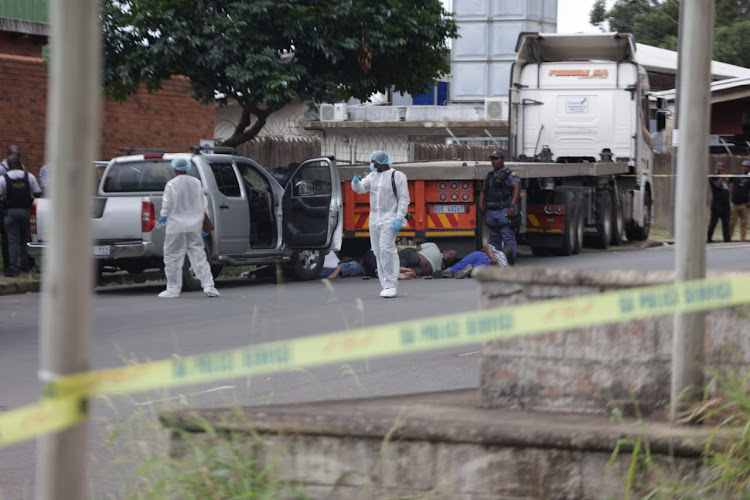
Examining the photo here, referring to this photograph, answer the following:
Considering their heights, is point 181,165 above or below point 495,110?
below

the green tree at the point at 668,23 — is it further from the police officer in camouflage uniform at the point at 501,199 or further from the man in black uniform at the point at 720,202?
the police officer in camouflage uniform at the point at 501,199

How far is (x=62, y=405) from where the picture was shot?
2.88 meters

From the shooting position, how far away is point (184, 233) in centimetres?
1414

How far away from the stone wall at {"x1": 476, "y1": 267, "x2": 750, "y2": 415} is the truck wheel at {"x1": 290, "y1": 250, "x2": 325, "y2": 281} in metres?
12.2

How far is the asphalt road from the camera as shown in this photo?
5434 millimetres

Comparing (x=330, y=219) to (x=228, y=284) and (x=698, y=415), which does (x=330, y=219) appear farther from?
(x=698, y=415)

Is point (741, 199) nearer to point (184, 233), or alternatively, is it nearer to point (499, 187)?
point (499, 187)

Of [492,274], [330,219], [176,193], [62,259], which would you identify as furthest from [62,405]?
[330,219]

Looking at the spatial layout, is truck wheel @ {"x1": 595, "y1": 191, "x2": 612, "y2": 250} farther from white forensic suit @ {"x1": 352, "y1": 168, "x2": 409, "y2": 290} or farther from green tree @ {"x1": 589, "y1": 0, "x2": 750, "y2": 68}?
green tree @ {"x1": 589, "y1": 0, "x2": 750, "y2": 68}

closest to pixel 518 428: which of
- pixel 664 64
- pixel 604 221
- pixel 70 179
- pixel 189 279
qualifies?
pixel 70 179

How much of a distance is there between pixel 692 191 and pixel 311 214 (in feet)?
39.8

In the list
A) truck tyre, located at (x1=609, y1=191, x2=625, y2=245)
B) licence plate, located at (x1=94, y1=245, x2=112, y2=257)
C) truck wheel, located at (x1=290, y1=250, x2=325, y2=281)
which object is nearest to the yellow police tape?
licence plate, located at (x1=94, y1=245, x2=112, y2=257)

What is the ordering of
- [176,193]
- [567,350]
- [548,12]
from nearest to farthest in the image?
[567,350] < [176,193] < [548,12]

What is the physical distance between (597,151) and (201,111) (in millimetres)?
8930
